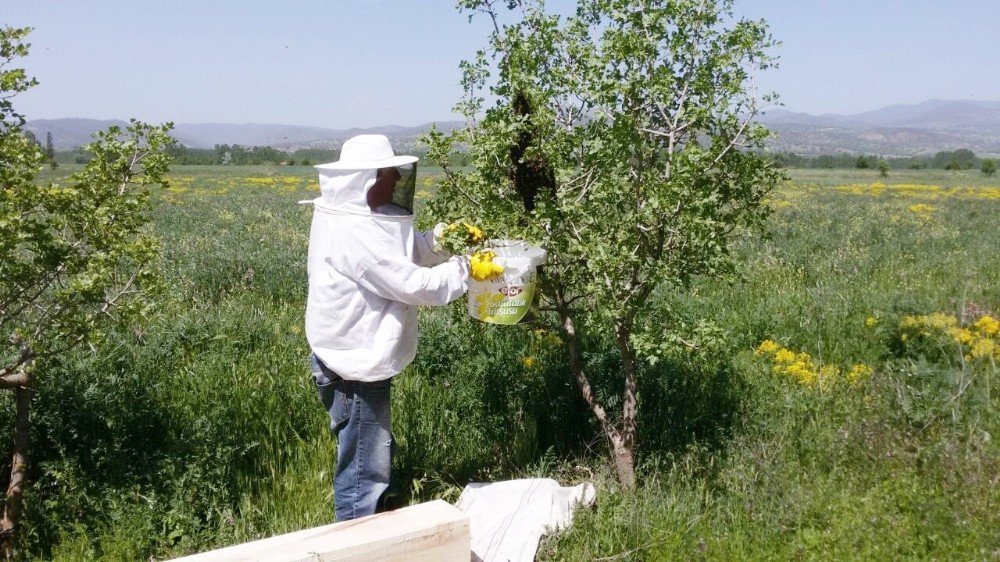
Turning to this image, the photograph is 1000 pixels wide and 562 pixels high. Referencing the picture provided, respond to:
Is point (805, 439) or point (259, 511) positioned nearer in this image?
point (259, 511)

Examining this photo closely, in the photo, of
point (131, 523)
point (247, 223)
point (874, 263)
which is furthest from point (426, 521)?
point (247, 223)

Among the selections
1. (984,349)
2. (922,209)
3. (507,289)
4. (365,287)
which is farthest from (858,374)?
(922,209)

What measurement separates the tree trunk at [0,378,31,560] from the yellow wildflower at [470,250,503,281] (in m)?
2.48

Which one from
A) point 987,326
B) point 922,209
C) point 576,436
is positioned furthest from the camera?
point 922,209

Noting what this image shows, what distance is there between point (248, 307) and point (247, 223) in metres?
11.0

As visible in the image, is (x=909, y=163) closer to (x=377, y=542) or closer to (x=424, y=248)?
(x=424, y=248)

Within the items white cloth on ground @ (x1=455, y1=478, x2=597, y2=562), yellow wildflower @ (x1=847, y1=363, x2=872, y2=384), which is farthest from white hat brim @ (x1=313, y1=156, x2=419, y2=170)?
yellow wildflower @ (x1=847, y1=363, x2=872, y2=384)

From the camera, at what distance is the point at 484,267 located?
3674 millimetres

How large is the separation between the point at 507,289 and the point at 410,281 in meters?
0.51

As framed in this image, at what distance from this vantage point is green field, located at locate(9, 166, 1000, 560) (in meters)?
4.01

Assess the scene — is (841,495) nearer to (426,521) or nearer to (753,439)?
(753,439)

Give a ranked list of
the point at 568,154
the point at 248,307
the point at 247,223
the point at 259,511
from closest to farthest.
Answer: the point at 568,154 → the point at 259,511 → the point at 248,307 → the point at 247,223

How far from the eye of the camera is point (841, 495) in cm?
418

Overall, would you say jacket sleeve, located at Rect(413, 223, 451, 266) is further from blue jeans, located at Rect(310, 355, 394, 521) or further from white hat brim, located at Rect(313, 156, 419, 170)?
blue jeans, located at Rect(310, 355, 394, 521)
